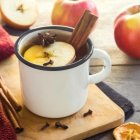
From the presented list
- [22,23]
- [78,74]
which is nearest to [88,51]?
[78,74]

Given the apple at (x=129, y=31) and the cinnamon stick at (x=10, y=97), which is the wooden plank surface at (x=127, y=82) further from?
the cinnamon stick at (x=10, y=97)

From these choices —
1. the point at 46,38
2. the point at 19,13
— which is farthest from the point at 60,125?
the point at 19,13

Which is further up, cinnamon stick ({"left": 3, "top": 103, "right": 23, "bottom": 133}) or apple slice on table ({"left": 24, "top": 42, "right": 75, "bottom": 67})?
apple slice on table ({"left": 24, "top": 42, "right": 75, "bottom": 67})

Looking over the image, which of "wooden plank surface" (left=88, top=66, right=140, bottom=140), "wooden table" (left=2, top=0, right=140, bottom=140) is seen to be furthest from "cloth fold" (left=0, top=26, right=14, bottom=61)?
"wooden plank surface" (left=88, top=66, right=140, bottom=140)

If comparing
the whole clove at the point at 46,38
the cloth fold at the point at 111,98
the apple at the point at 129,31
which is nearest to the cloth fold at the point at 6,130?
the cloth fold at the point at 111,98

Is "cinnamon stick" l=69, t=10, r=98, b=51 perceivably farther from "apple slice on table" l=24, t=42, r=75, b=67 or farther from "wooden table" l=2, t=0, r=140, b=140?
"wooden table" l=2, t=0, r=140, b=140

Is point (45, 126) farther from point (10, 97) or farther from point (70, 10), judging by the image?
point (70, 10)
